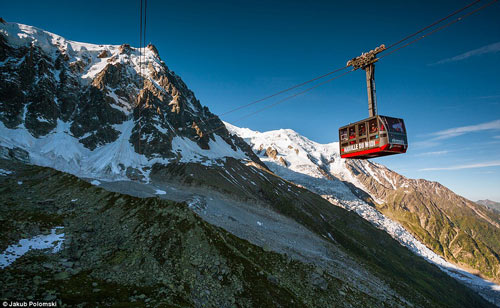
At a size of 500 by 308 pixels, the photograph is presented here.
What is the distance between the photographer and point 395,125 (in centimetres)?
2150

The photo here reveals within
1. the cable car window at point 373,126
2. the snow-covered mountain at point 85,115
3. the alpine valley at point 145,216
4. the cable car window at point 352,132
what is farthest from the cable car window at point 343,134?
the snow-covered mountain at point 85,115

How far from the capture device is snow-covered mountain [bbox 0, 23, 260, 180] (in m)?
120

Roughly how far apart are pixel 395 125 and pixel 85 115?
7131 inches

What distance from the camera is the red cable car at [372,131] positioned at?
18000 millimetres

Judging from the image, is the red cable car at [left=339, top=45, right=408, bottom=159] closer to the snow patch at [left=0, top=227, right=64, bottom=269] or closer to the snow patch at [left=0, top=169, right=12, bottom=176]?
the snow patch at [left=0, top=227, right=64, bottom=269]

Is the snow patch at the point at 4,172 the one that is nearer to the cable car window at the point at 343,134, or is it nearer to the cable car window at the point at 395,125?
the cable car window at the point at 343,134

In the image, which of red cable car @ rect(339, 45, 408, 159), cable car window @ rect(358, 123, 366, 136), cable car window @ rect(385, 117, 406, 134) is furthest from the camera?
cable car window @ rect(358, 123, 366, 136)

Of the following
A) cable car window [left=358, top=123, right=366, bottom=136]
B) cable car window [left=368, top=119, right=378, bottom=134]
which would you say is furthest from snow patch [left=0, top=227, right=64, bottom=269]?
cable car window [left=368, top=119, right=378, bottom=134]

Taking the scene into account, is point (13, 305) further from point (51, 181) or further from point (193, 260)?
point (51, 181)

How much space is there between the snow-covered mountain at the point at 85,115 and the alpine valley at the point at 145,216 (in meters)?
0.88

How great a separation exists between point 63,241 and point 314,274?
3249cm

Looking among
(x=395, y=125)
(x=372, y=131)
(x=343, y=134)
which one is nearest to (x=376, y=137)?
(x=372, y=131)

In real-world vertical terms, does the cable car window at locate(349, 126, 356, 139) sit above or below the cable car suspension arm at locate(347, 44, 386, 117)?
below

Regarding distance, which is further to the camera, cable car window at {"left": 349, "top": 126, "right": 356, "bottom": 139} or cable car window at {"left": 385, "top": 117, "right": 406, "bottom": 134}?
cable car window at {"left": 349, "top": 126, "right": 356, "bottom": 139}
